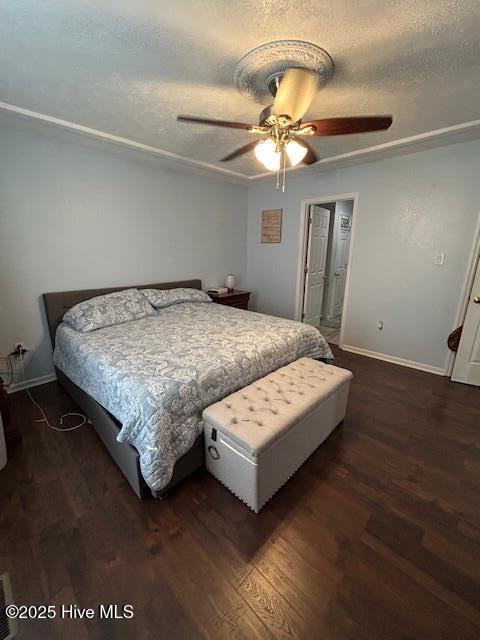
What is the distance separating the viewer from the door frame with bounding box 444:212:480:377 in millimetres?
2652

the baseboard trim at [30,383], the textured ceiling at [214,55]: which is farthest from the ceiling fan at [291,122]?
the baseboard trim at [30,383]

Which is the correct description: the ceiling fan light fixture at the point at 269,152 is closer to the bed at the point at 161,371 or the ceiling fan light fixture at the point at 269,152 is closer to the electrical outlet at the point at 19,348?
the bed at the point at 161,371

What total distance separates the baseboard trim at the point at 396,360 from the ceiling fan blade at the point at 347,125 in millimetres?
2635

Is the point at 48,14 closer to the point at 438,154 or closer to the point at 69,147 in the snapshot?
the point at 69,147

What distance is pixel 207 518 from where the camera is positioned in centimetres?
143

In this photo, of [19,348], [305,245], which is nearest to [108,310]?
[19,348]

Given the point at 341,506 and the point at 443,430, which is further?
the point at 443,430

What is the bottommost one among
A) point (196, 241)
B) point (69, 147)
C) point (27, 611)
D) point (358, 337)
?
point (27, 611)

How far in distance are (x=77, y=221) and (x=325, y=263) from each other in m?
3.76

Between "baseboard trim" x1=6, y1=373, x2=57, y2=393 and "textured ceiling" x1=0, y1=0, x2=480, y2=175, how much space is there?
240 centimetres

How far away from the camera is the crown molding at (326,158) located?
222 centimetres

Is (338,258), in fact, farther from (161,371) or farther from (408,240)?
(161,371)

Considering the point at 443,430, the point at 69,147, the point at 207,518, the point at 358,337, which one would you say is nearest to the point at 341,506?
the point at 207,518

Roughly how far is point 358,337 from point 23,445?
3.68 meters
